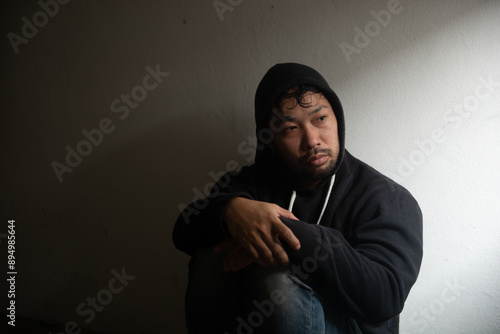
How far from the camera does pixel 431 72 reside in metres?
1.01

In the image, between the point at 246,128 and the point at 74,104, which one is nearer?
the point at 246,128

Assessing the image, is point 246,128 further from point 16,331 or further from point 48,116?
point 16,331

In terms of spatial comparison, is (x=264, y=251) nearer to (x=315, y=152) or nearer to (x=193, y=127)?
(x=315, y=152)

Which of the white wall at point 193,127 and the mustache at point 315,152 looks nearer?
the mustache at point 315,152

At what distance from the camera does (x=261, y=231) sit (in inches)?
29.1

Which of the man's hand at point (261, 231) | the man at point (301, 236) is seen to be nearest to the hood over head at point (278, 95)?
the man at point (301, 236)

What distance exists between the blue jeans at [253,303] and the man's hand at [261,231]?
0.12 feet

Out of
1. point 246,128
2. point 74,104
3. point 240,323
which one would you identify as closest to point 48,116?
point 74,104

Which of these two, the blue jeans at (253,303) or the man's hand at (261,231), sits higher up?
the man's hand at (261,231)

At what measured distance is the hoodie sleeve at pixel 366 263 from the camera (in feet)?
2.21

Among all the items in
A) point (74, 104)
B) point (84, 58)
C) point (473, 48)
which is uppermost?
point (84, 58)

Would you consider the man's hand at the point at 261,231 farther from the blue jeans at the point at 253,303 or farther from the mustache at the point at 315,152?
the mustache at the point at 315,152

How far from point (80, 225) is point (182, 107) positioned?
66 centimetres

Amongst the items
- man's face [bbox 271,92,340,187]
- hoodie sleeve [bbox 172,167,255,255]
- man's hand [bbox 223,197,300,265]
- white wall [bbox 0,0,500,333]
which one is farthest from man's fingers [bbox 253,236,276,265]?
white wall [bbox 0,0,500,333]
